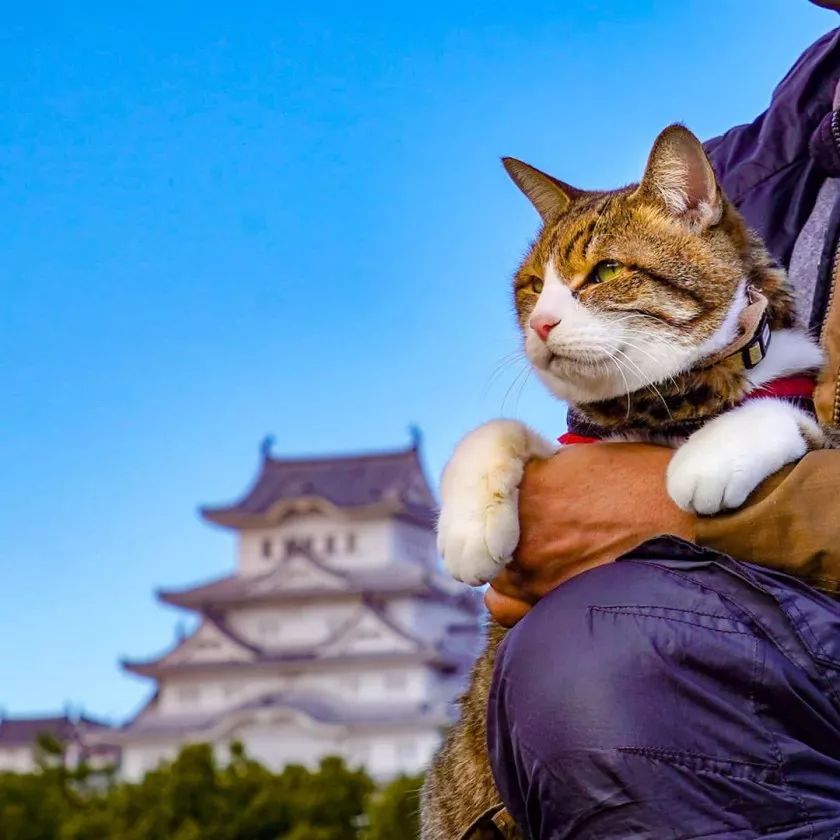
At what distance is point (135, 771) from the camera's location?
25.8 m

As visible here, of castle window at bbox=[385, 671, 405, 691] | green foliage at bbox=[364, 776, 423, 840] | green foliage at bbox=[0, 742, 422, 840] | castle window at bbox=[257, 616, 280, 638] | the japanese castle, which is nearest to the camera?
green foliage at bbox=[364, 776, 423, 840]

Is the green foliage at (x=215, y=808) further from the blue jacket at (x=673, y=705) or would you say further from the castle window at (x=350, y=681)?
the castle window at (x=350, y=681)

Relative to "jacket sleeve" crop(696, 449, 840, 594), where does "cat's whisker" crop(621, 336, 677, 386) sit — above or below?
above

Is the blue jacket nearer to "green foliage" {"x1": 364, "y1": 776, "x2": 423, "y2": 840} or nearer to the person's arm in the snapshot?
the person's arm

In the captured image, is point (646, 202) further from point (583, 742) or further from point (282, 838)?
point (282, 838)

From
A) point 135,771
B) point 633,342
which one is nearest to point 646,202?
point 633,342

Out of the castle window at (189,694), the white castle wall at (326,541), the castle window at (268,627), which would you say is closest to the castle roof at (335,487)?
the white castle wall at (326,541)

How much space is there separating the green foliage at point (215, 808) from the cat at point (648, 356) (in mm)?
10774

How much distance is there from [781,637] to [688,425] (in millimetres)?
388

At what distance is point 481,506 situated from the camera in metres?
1.79

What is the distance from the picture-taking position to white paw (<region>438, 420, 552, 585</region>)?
5.79 feet

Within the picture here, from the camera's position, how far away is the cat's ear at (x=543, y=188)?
220 cm

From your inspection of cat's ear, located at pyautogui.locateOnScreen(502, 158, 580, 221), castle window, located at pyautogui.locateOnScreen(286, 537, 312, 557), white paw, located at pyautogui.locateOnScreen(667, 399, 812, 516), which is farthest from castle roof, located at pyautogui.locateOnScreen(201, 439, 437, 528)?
white paw, located at pyautogui.locateOnScreen(667, 399, 812, 516)

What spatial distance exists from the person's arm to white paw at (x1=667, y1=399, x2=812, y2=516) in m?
0.03
